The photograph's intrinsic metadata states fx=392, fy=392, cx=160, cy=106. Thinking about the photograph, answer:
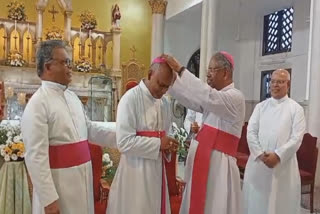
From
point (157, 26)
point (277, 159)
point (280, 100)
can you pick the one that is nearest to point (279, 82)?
point (280, 100)

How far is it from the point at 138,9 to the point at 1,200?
391 inches

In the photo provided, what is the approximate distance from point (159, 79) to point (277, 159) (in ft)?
5.92

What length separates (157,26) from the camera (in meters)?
11.5

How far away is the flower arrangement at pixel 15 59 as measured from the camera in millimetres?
9398

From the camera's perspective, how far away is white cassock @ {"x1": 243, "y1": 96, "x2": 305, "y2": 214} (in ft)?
12.5

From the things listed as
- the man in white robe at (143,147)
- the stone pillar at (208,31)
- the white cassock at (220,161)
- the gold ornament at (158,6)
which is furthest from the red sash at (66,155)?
the gold ornament at (158,6)

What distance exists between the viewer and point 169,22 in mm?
11883

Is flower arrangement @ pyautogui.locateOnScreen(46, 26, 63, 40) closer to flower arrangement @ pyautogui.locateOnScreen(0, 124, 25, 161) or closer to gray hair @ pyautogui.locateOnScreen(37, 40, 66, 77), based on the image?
flower arrangement @ pyautogui.locateOnScreen(0, 124, 25, 161)

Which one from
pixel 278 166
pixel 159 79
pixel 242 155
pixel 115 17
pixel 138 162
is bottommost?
pixel 242 155

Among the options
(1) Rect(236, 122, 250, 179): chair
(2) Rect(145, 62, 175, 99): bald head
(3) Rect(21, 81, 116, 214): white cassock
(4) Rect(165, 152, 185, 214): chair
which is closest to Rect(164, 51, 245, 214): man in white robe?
(2) Rect(145, 62, 175, 99): bald head

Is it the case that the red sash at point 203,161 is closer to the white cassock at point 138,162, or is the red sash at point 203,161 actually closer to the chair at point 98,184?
the white cassock at point 138,162

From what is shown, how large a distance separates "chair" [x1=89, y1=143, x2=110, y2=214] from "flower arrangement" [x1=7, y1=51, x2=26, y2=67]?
22.5 ft

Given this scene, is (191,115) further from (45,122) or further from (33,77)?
(33,77)

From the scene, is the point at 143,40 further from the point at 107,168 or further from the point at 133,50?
the point at 107,168
